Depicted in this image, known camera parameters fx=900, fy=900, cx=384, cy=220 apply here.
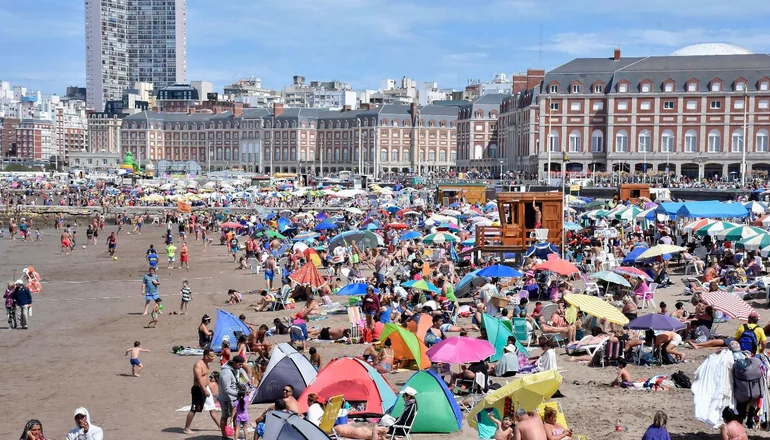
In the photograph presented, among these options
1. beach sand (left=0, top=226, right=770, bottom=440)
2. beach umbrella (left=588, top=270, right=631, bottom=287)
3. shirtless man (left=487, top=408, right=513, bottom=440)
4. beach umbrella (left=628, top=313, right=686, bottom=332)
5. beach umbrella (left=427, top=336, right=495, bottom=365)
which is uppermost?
beach umbrella (left=588, top=270, right=631, bottom=287)

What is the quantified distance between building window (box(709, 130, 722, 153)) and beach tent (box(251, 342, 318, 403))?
54.6m

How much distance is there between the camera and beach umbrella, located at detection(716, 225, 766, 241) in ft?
68.5

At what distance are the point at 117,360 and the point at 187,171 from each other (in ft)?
280

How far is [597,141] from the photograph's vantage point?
63.8 m

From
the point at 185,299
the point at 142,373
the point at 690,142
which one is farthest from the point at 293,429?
the point at 690,142

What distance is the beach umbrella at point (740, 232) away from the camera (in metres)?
20.9

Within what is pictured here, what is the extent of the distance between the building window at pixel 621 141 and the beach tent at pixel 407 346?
52.0 m

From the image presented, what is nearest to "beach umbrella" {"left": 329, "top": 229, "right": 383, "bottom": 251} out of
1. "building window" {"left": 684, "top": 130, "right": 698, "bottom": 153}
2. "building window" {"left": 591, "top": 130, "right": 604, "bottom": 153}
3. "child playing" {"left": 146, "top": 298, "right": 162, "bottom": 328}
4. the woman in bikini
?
"child playing" {"left": 146, "top": 298, "right": 162, "bottom": 328}

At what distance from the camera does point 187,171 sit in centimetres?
9881

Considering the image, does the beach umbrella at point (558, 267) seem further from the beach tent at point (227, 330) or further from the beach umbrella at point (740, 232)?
the beach tent at point (227, 330)

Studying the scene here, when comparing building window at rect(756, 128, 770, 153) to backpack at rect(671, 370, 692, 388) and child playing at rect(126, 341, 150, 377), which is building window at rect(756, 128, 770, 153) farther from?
child playing at rect(126, 341, 150, 377)

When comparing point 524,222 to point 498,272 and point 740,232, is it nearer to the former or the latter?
point 740,232

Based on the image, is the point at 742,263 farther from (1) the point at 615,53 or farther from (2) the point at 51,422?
(1) the point at 615,53

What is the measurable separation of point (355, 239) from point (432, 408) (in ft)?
62.0
